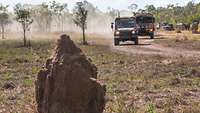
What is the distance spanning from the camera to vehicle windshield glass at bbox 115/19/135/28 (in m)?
46.1

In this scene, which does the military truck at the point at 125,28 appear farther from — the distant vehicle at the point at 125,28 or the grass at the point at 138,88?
the grass at the point at 138,88

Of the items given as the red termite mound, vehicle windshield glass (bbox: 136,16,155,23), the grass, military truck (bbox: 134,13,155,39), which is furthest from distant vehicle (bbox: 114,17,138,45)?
the red termite mound

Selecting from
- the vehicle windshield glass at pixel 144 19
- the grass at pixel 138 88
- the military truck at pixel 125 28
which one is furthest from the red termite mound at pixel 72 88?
the vehicle windshield glass at pixel 144 19

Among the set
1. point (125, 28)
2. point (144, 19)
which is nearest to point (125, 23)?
point (125, 28)

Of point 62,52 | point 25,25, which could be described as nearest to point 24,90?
point 62,52

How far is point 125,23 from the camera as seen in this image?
4644 cm

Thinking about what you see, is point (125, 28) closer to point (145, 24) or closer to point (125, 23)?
point (125, 23)

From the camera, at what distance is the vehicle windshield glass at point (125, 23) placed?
4609 centimetres

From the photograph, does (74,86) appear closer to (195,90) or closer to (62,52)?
(62,52)

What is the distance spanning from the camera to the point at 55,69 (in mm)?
10352

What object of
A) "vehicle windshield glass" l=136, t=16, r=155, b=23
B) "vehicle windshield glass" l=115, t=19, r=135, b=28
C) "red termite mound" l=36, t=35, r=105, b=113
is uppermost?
"vehicle windshield glass" l=136, t=16, r=155, b=23

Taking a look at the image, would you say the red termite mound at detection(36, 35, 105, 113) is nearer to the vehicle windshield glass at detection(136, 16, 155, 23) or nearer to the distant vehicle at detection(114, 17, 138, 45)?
the distant vehicle at detection(114, 17, 138, 45)

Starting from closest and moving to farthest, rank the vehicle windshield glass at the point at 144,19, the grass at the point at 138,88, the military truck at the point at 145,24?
the grass at the point at 138,88 < the military truck at the point at 145,24 < the vehicle windshield glass at the point at 144,19

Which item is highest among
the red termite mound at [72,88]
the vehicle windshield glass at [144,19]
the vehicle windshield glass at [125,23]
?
the vehicle windshield glass at [144,19]
